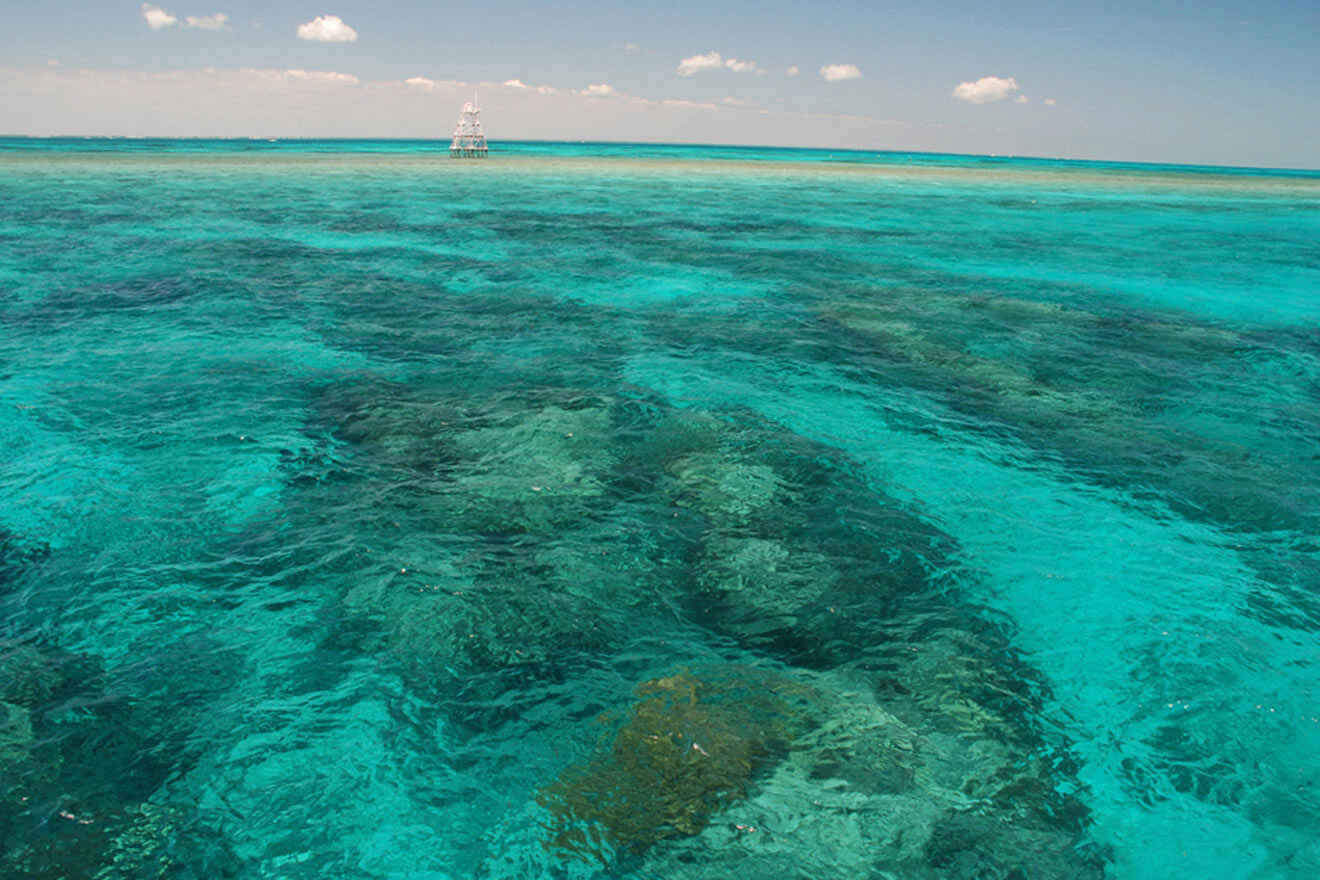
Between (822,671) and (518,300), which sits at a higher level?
(518,300)

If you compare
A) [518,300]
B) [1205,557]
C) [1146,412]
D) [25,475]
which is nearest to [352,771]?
[25,475]

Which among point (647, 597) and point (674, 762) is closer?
point (674, 762)

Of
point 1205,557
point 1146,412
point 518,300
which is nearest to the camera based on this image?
point 1205,557

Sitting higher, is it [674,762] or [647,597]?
[647,597]

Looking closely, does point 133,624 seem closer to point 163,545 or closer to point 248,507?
point 163,545

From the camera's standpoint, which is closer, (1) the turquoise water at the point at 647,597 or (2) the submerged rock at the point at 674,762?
(2) the submerged rock at the point at 674,762

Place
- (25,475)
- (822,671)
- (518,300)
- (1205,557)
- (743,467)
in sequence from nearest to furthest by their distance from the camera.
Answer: (822,671)
(1205,557)
(25,475)
(743,467)
(518,300)

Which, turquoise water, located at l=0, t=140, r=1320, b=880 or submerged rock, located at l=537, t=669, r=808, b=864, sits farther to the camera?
turquoise water, located at l=0, t=140, r=1320, b=880

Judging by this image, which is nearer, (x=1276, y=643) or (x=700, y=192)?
(x=1276, y=643)
